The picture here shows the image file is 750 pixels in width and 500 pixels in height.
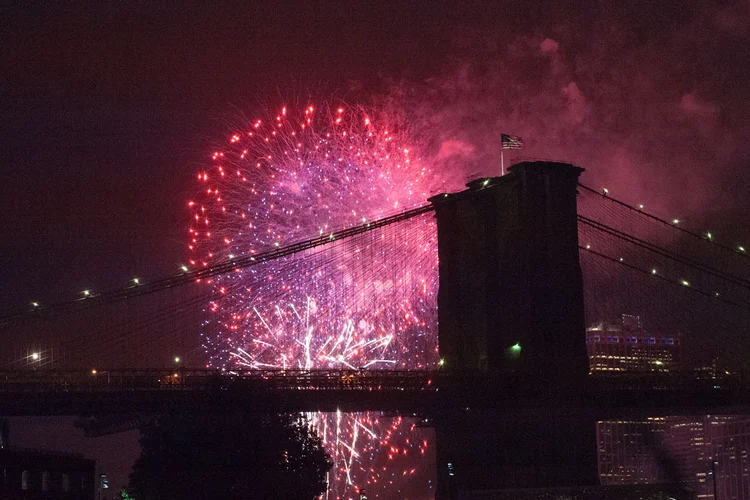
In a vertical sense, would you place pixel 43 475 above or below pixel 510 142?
below

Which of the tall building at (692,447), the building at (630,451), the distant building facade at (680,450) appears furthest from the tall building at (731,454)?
the building at (630,451)

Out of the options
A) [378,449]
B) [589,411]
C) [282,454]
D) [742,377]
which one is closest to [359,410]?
[282,454]

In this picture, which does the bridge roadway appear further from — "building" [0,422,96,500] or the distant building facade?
the distant building facade

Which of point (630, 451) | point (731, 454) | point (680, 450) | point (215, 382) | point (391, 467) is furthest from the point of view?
point (731, 454)

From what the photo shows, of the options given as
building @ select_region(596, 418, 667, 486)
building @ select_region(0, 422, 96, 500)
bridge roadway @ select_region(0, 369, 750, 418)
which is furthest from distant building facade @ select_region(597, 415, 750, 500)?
building @ select_region(0, 422, 96, 500)

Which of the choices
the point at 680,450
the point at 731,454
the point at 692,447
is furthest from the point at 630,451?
the point at 731,454

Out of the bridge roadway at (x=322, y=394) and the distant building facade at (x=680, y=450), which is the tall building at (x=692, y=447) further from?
the bridge roadway at (x=322, y=394)

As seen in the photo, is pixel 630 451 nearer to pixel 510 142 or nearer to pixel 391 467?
pixel 391 467
